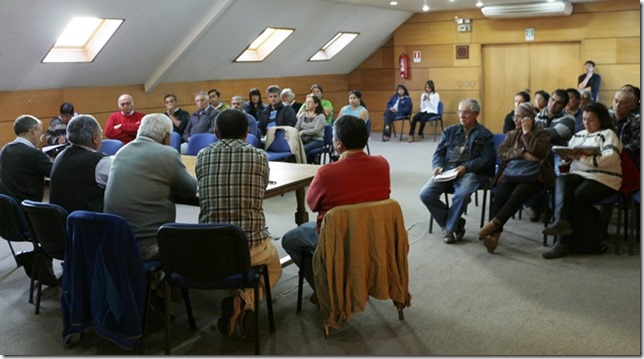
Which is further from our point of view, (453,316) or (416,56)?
(416,56)

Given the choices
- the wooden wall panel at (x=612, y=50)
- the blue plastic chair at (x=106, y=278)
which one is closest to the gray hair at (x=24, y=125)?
the blue plastic chair at (x=106, y=278)

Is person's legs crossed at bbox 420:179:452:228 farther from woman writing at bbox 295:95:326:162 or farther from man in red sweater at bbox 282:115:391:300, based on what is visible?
woman writing at bbox 295:95:326:162

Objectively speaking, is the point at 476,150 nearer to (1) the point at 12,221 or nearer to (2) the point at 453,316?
(2) the point at 453,316

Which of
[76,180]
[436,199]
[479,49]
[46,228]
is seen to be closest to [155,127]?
[76,180]

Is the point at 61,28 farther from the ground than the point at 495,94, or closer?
farther from the ground

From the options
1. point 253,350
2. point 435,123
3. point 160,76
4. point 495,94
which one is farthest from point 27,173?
point 495,94

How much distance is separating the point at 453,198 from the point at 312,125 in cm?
279

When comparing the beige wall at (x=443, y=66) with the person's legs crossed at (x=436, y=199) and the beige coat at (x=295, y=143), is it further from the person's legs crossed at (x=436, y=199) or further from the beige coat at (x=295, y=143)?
the person's legs crossed at (x=436, y=199)

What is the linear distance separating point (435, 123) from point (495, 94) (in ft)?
4.80

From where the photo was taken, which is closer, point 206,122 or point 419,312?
point 419,312

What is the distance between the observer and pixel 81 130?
3.75 metres

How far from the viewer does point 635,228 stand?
5.02 metres

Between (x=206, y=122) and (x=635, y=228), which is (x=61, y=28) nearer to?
(x=206, y=122)

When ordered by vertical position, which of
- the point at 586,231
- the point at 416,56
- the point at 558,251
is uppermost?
the point at 416,56
